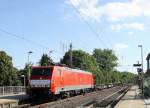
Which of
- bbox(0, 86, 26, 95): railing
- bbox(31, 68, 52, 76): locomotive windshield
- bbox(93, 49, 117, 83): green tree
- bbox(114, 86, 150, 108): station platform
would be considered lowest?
bbox(114, 86, 150, 108): station platform

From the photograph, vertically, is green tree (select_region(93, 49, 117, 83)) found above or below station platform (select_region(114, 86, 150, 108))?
above

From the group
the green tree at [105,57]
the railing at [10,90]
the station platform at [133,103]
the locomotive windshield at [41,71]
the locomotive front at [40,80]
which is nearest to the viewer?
the station platform at [133,103]

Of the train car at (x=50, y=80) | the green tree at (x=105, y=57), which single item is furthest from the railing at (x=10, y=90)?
the green tree at (x=105, y=57)

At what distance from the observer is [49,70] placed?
124ft

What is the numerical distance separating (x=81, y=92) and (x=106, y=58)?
12976 cm

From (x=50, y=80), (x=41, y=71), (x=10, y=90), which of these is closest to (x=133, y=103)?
(x=50, y=80)

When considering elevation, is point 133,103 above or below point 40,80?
below

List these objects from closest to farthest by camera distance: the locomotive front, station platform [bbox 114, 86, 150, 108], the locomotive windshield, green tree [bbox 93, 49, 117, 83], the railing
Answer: station platform [bbox 114, 86, 150, 108] → the locomotive front → the locomotive windshield → the railing → green tree [bbox 93, 49, 117, 83]

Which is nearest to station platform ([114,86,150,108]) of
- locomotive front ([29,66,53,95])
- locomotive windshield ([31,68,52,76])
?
locomotive front ([29,66,53,95])

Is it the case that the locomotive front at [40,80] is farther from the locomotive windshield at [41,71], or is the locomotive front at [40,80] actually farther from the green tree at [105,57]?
the green tree at [105,57]

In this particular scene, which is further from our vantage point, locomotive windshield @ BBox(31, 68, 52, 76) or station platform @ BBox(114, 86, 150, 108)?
locomotive windshield @ BBox(31, 68, 52, 76)

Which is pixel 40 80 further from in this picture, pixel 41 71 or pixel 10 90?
pixel 10 90

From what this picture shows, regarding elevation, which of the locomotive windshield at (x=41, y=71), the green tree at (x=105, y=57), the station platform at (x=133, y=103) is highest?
the green tree at (x=105, y=57)

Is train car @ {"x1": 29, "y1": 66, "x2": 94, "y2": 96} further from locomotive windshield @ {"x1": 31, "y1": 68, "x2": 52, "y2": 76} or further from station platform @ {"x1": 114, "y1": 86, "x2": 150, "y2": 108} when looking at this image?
station platform @ {"x1": 114, "y1": 86, "x2": 150, "y2": 108}
